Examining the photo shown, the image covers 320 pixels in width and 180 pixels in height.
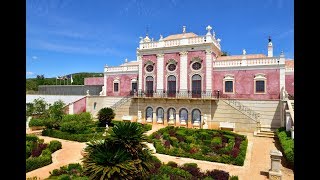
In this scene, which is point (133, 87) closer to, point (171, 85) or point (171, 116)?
point (171, 85)

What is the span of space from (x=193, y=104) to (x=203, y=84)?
8.78 ft

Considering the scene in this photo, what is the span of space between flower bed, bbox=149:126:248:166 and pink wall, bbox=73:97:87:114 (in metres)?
14.7

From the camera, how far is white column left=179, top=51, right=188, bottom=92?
2870 cm

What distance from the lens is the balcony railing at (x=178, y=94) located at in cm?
2744

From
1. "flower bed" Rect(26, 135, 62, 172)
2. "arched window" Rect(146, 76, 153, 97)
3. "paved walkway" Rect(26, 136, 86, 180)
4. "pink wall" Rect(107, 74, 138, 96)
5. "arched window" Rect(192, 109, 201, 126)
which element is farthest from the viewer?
"pink wall" Rect(107, 74, 138, 96)

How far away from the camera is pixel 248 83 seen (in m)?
26.3

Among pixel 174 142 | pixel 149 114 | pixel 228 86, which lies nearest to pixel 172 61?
pixel 149 114

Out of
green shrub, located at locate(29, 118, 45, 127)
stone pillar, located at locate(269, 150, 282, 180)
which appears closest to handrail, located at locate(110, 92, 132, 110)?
green shrub, located at locate(29, 118, 45, 127)

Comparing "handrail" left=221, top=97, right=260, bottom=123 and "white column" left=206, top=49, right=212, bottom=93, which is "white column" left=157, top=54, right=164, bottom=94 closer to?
"white column" left=206, top=49, right=212, bottom=93

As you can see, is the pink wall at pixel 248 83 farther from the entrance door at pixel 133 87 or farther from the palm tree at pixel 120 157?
the palm tree at pixel 120 157

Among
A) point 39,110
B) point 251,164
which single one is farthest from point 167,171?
point 39,110

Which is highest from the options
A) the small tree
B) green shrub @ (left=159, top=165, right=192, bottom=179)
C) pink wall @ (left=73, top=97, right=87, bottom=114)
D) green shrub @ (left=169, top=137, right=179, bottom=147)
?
pink wall @ (left=73, top=97, right=87, bottom=114)

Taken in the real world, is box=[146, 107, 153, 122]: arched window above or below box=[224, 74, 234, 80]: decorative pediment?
below
